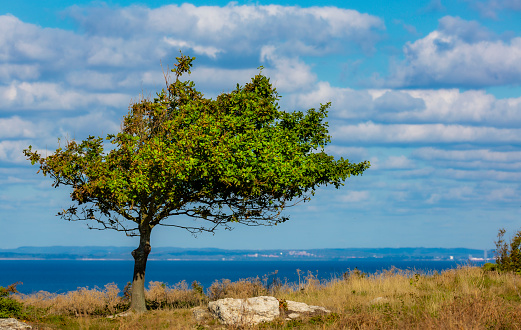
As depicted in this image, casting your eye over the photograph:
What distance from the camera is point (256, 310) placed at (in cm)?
1762

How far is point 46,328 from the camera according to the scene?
58.7 ft

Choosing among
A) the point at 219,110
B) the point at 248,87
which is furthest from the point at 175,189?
the point at 248,87

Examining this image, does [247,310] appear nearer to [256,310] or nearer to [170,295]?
[256,310]

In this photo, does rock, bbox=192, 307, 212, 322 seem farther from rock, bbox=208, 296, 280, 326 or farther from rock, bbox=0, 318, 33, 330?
rock, bbox=0, 318, 33, 330

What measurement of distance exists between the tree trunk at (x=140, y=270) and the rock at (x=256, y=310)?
4338mm

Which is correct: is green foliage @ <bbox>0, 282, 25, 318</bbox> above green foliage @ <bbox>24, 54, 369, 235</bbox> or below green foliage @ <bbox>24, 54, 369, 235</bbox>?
below

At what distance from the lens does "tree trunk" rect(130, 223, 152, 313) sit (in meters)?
22.4

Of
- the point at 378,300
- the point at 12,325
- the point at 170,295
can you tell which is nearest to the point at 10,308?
the point at 12,325

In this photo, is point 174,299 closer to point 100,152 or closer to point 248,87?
point 100,152

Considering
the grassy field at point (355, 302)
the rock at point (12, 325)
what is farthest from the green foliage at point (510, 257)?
the rock at point (12, 325)

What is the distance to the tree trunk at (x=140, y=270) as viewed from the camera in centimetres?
2244

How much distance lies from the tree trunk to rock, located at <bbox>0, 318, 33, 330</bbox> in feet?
16.9

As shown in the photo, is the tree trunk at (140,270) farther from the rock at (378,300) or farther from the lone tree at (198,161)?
the rock at (378,300)

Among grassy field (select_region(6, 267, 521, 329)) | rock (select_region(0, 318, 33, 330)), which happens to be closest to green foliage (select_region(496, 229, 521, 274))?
grassy field (select_region(6, 267, 521, 329))
